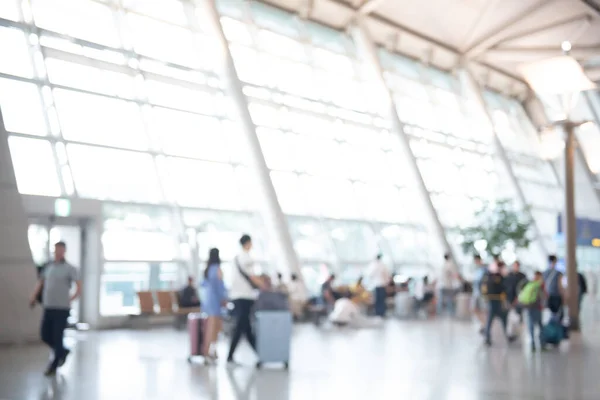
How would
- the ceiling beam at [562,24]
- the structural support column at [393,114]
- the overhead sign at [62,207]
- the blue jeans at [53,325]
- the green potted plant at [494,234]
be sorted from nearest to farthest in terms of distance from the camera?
the blue jeans at [53,325], the overhead sign at [62,207], the structural support column at [393,114], the green potted plant at [494,234], the ceiling beam at [562,24]

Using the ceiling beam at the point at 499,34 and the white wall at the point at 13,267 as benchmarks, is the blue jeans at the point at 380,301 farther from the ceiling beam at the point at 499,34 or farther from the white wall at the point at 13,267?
the ceiling beam at the point at 499,34

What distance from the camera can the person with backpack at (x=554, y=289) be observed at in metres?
13.8

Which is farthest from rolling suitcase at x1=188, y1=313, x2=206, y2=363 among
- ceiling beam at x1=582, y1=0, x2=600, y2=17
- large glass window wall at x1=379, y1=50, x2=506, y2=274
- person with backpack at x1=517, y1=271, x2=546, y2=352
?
ceiling beam at x1=582, y1=0, x2=600, y2=17

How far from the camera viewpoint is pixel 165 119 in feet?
66.9

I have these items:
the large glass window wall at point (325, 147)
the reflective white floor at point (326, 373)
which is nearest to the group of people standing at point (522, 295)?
the reflective white floor at point (326, 373)

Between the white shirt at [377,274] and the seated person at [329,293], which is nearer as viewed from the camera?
the seated person at [329,293]

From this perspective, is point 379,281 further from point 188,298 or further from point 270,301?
point 270,301

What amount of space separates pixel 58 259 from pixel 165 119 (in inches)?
460

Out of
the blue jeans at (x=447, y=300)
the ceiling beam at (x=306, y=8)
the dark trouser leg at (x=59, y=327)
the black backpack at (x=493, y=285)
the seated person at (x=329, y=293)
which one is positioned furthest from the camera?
A: the ceiling beam at (x=306, y=8)

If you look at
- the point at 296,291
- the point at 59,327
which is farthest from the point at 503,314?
the point at 59,327

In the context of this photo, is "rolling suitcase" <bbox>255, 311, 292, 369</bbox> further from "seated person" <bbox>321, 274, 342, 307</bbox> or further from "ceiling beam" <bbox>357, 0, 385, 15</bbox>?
"ceiling beam" <bbox>357, 0, 385, 15</bbox>

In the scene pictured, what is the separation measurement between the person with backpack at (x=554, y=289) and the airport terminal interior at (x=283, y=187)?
6 centimetres

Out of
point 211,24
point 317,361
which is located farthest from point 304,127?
point 317,361

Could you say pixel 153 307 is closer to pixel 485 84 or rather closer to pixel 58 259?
pixel 58 259
